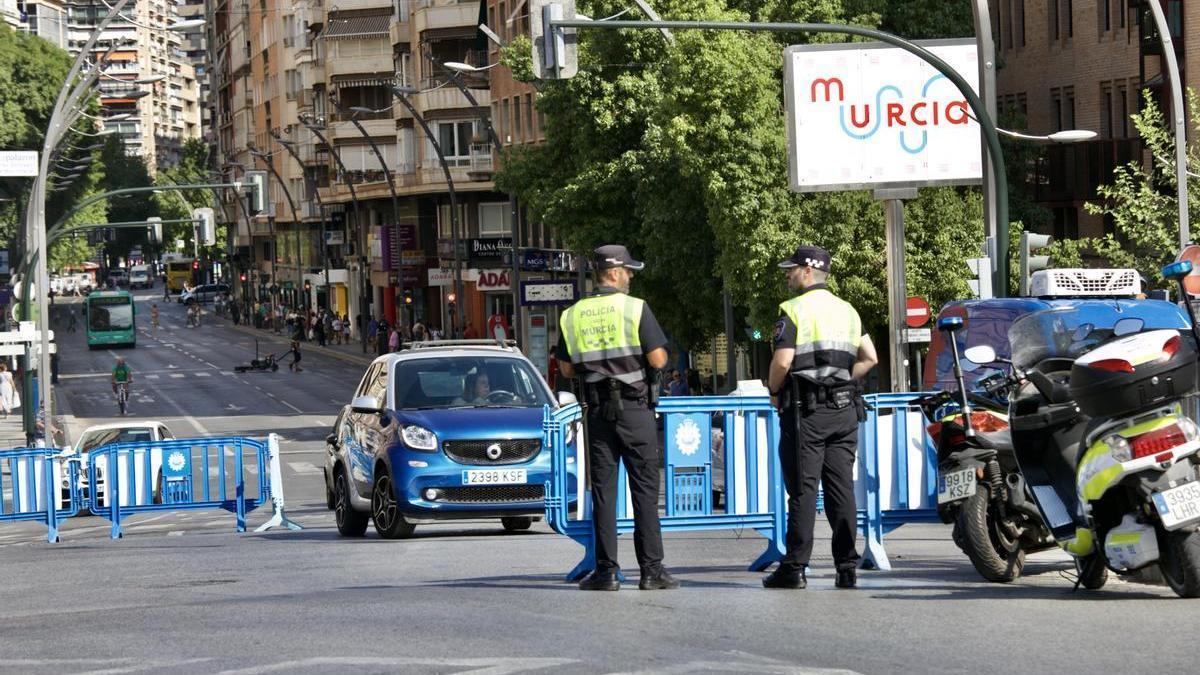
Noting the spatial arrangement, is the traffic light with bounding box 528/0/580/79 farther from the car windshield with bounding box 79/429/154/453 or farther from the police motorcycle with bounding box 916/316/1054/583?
the police motorcycle with bounding box 916/316/1054/583

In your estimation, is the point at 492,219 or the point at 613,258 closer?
the point at 613,258

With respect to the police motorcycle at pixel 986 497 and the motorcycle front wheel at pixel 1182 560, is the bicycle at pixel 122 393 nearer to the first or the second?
the police motorcycle at pixel 986 497

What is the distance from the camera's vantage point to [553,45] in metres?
26.2

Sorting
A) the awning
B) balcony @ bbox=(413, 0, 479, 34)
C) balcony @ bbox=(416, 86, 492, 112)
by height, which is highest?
the awning

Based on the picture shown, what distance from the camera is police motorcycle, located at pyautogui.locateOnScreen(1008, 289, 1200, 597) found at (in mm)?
9914

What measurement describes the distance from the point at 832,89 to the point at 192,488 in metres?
13.1

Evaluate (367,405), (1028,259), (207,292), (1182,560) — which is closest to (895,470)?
(1182,560)

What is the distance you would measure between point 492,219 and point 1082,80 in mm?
40470

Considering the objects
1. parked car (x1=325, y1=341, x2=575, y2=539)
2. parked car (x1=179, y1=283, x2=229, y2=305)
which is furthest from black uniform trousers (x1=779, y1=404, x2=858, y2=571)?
parked car (x1=179, y1=283, x2=229, y2=305)

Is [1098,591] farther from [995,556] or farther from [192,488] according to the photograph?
[192,488]

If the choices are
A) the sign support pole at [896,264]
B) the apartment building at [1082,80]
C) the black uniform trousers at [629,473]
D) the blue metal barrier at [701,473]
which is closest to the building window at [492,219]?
the apartment building at [1082,80]

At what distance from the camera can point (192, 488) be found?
2305 cm

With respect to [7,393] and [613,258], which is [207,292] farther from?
[613,258]

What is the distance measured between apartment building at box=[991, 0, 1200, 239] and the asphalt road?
3114 cm
